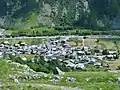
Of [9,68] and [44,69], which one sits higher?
[9,68]

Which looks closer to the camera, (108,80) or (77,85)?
(77,85)

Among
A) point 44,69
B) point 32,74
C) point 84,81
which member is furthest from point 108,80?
point 44,69

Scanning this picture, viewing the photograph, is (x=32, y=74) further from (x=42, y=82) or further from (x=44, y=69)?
(x=44, y=69)

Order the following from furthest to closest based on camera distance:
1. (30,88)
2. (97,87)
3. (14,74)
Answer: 1. (14,74)
2. (97,87)
3. (30,88)

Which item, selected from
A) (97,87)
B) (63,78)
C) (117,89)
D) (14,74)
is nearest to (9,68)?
(14,74)

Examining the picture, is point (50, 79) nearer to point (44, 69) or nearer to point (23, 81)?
point (23, 81)

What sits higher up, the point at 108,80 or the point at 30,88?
the point at 30,88

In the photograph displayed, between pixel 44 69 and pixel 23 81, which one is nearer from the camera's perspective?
pixel 23 81

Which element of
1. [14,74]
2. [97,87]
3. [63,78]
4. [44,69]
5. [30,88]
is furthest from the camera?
[44,69]

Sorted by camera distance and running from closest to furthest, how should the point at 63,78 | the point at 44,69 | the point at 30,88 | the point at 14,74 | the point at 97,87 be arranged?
the point at 30,88, the point at 97,87, the point at 14,74, the point at 63,78, the point at 44,69
